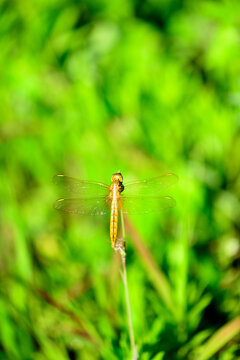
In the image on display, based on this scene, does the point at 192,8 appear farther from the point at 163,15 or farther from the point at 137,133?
the point at 137,133

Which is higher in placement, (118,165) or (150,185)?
(118,165)

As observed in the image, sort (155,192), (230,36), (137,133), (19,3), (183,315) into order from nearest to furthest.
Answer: (183,315) → (155,192) → (230,36) → (137,133) → (19,3)

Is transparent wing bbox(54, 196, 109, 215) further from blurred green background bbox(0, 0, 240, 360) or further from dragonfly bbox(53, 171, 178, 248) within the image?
blurred green background bbox(0, 0, 240, 360)

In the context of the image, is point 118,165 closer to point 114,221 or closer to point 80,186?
point 80,186

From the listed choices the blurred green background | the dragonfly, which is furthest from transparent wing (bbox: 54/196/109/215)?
the blurred green background

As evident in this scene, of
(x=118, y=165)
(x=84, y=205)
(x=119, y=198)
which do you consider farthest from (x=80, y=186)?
(x=118, y=165)

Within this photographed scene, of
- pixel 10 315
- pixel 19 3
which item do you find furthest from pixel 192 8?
pixel 10 315
